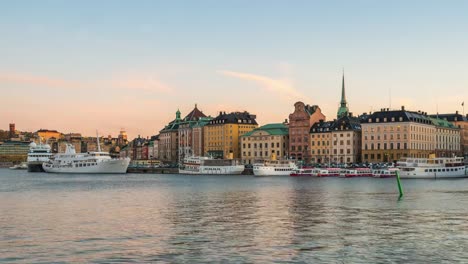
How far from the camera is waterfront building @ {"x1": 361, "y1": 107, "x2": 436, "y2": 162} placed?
185 m

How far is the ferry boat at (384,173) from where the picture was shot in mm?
146375

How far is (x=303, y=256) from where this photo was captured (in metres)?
34.1

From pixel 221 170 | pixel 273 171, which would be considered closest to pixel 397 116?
pixel 273 171

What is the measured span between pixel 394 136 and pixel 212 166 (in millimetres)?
54423

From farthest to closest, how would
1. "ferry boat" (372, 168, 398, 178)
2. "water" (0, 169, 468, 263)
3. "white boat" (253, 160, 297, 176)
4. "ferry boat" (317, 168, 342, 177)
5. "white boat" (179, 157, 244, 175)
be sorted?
"white boat" (179, 157, 244, 175), "white boat" (253, 160, 297, 176), "ferry boat" (317, 168, 342, 177), "ferry boat" (372, 168, 398, 178), "water" (0, 169, 468, 263)

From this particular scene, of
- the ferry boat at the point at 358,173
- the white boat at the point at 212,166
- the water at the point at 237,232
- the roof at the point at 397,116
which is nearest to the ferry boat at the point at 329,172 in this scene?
the ferry boat at the point at 358,173

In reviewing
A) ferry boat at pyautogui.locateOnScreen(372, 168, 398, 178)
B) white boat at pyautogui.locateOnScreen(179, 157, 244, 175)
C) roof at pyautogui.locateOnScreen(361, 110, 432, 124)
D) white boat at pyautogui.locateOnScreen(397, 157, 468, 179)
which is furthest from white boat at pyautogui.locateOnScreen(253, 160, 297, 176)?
roof at pyautogui.locateOnScreen(361, 110, 432, 124)

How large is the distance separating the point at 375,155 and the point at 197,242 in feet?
521

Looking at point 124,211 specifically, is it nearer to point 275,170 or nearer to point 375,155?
point 275,170

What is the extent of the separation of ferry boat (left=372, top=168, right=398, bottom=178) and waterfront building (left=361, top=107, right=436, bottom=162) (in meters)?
37.4

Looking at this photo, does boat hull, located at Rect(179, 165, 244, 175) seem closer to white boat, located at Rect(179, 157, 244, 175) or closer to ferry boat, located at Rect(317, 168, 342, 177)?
white boat, located at Rect(179, 157, 244, 175)

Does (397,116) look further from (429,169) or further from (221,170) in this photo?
(221,170)

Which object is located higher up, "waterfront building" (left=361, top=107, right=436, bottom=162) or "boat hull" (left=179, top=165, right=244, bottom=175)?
"waterfront building" (left=361, top=107, right=436, bottom=162)

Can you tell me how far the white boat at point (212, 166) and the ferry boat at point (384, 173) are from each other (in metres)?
47.7
